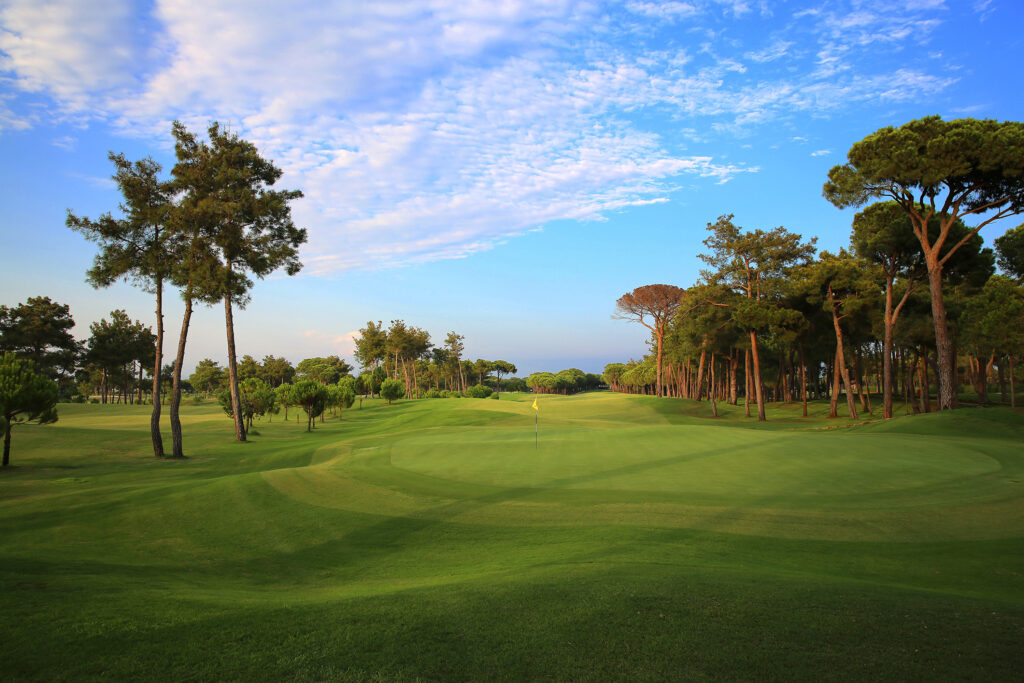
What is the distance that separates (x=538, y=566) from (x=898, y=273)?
34303 mm

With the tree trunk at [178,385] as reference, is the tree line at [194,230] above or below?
above

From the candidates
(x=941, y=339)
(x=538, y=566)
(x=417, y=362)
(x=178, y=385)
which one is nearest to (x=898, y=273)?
(x=941, y=339)

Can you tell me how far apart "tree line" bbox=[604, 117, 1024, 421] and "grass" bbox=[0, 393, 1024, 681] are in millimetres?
14918

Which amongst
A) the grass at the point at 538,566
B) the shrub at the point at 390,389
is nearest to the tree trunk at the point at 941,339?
the grass at the point at 538,566

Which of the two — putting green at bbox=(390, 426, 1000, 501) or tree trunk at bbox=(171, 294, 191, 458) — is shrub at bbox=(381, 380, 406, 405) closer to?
tree trunk at bbox=(171, 294, 191, 458)

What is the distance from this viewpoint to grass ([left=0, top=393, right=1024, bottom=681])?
3.97m

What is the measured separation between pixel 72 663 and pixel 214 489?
31.1 feet

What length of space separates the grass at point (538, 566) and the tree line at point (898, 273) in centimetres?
1492

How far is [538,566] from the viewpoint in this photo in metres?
6.94

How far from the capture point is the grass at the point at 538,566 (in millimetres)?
3967

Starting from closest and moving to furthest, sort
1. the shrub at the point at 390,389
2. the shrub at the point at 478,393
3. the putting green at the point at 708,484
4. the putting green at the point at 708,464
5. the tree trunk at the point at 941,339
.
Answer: the putting green at the point at 708,484 < the putting green at the point at 708,464 < the tree trunk at the point at 941,339 < the shrub at the point at 390,389 < the shrub at the point at 478,393

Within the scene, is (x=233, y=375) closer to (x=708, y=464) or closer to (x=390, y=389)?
(x=708, y=464)

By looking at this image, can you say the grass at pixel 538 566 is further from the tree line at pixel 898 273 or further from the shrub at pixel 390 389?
the shrub at pixel 390 389

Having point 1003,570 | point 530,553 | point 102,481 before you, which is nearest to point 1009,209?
point 1003,570
